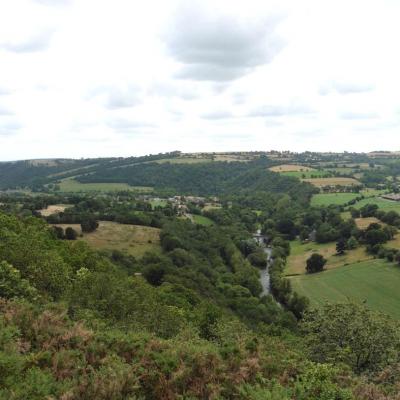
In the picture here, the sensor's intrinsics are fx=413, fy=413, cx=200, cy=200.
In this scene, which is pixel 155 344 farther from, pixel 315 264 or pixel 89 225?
pixel 89 225

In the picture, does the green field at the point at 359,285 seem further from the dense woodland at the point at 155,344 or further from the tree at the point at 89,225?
the tree at the point at 89,225

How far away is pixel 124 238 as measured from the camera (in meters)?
110

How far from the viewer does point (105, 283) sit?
36.5 m

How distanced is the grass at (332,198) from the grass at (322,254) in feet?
159

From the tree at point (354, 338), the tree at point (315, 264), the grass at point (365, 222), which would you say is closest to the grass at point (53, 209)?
the tree at point (315, 264)

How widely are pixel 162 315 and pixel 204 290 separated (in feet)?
151

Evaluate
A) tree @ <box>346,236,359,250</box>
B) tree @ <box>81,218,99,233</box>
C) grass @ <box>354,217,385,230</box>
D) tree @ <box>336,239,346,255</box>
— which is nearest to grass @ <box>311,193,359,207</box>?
grass @ <box>354,217,385,230</box>

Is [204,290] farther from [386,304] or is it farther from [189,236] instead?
[189,236]

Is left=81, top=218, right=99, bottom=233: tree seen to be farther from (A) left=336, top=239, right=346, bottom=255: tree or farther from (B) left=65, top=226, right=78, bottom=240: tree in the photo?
(A) left=336, top=239, right=346, bottom=255: tree

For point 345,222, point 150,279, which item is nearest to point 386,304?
point 150,279

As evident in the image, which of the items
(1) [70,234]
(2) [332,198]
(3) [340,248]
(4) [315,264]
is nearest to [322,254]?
(3) [340,248]

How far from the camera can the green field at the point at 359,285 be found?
80.9 m

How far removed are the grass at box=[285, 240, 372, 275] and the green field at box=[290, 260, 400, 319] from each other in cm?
497

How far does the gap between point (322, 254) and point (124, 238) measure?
56440mm
